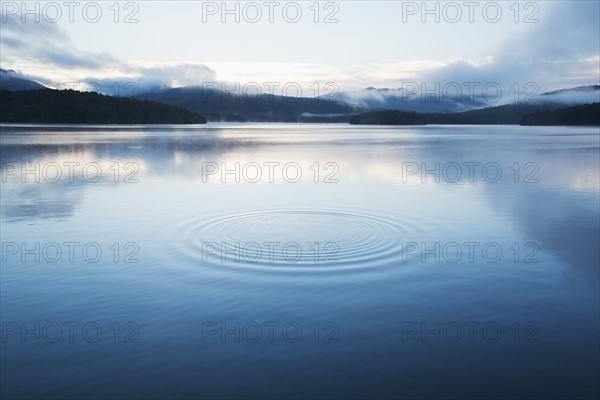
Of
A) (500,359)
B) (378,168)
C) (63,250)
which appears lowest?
(500,359)

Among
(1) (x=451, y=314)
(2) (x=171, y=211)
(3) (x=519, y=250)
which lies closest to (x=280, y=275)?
(1) (x=451, y=314)

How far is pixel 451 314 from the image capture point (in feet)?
33.2

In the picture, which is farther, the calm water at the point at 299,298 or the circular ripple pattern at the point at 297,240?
the circular ripple pattern at the point at 297,240

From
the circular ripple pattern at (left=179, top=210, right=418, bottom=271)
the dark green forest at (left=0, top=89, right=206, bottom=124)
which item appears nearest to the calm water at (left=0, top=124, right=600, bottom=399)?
the circular ripple pattern at (left=179, top=210, right=418, bottom=271)

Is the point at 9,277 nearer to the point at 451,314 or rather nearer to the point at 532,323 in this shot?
the point at 451,314

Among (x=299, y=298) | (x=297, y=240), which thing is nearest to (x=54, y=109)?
(x=297, y=240)

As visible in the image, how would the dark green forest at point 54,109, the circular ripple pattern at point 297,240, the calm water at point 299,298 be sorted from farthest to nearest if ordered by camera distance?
the dark green forest at point 54,109 < the circular ripple pattern at point 297,240 < the calm water at point 299,298

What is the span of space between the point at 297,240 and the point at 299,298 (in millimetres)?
4948

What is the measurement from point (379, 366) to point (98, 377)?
4217 millimetres

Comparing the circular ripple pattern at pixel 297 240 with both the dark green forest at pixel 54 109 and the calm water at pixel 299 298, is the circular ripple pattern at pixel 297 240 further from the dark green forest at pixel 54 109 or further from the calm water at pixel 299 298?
the dark green forest at pixel 54 109

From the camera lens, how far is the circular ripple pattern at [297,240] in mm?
13492

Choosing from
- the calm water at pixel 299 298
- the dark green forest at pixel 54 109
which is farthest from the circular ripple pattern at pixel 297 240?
the dark green forest at pixel 54 109

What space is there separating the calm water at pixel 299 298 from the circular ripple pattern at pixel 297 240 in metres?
0.09

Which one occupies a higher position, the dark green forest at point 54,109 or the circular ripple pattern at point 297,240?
the dark green forest at point 54,109
